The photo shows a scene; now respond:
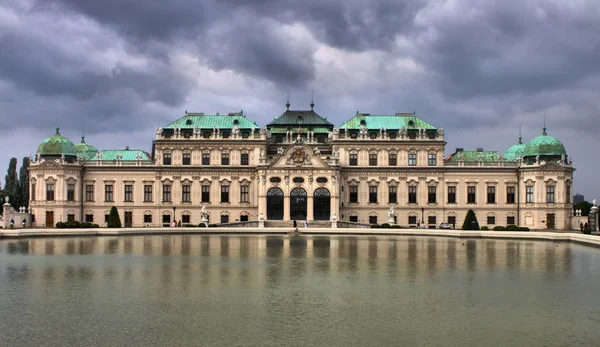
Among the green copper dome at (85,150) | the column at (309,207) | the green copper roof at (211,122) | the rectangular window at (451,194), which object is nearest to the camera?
the column at (309,207)

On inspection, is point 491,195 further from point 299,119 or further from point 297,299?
point 297,299

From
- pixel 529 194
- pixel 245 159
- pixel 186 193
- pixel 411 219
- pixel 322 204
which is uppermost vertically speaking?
pixel 245 159

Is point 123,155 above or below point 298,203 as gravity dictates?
above

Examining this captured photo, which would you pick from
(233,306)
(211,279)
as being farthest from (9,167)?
(233,306)

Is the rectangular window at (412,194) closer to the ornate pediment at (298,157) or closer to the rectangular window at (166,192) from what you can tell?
the ornate pediment at (298,157)

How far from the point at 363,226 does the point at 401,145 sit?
16.0 metres

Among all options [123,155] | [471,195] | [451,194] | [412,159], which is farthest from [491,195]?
[123,155]

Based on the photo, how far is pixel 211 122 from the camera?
95000 mm

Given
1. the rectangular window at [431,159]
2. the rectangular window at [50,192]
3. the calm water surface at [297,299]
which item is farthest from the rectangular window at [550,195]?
the rectangular window at [50,192]

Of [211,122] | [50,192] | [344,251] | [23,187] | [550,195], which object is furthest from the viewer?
[23,187]

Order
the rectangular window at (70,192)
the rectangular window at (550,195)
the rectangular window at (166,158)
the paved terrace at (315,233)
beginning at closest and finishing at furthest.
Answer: the paved terrace at (315,233), the rectangular window at (550,195), the rectangular window at (70,192), the rectangular window at (166,158)

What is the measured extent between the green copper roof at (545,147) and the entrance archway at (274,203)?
37963mm

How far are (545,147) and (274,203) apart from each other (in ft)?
135

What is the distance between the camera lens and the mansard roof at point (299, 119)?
323 feet
